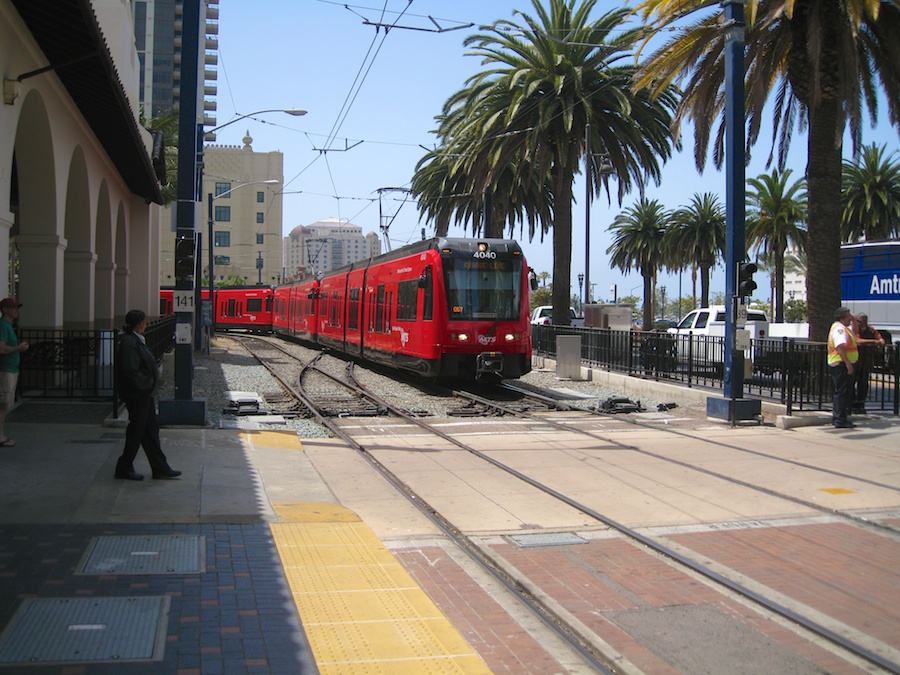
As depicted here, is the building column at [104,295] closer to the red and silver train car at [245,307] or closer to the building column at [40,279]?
the building column at [40,279]

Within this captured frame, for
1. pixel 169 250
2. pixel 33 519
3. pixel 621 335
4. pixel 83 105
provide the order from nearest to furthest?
pixel 33 519 < pixel 83 105 < pixel 621 335 < pixel 169 250

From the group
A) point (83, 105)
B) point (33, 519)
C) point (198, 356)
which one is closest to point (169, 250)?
Result: point (198, 356)

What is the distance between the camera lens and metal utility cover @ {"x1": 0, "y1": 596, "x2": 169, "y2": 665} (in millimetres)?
4457

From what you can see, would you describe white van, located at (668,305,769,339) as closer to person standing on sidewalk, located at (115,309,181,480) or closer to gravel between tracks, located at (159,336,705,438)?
gravel between tracks, located at (159,336,705,438)

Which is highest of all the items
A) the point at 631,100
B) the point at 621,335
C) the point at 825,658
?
the point at 631,100

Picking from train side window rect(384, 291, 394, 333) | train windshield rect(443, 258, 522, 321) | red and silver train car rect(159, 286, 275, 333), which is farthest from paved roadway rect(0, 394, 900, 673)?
red and silver train car rect(159, 286, 275, 333)

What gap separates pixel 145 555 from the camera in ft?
20.5

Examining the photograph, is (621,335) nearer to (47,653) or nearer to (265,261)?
(47,653)

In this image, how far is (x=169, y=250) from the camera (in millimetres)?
88188

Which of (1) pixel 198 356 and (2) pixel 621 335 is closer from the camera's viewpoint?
(2) pixel 621 335

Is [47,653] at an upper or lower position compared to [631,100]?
lower

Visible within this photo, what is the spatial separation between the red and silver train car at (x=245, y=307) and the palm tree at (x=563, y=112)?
86.9ft

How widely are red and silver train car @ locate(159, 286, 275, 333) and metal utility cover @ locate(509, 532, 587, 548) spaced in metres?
46.9

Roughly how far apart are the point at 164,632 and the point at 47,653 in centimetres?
60
